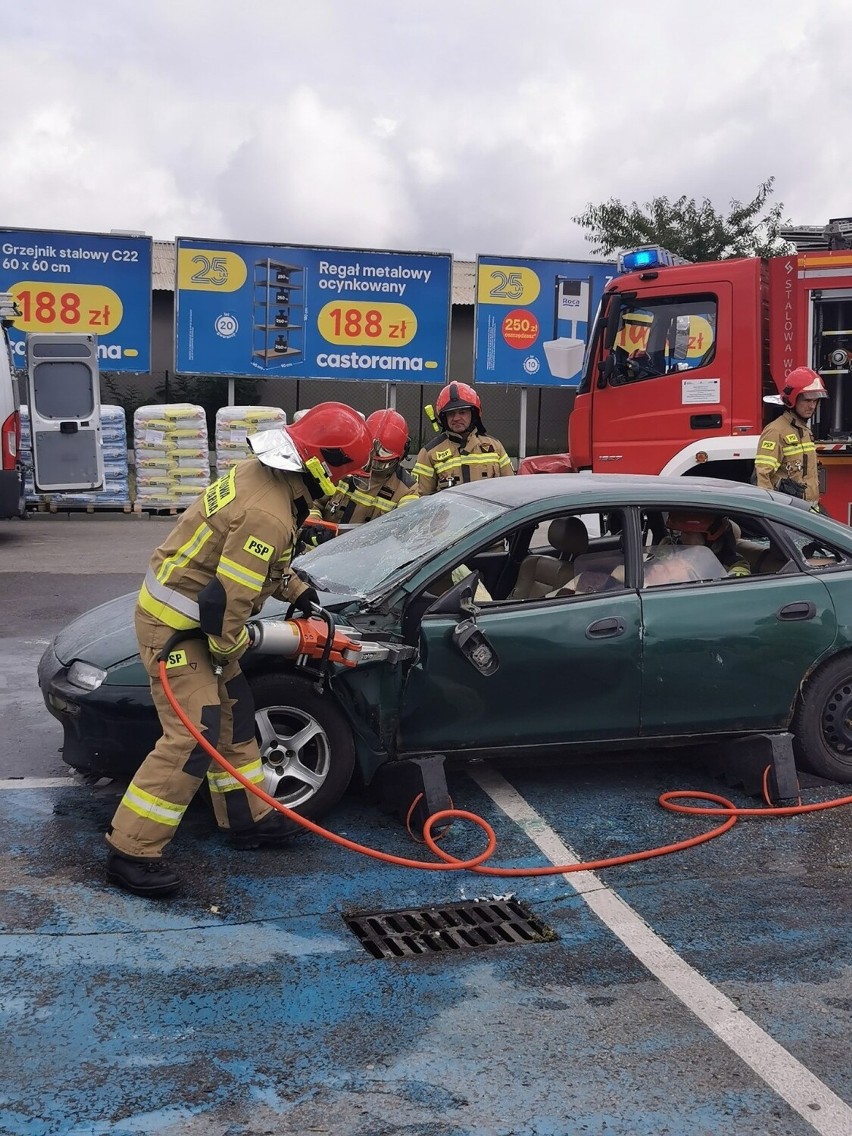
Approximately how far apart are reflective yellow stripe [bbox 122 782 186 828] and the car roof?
191 cm

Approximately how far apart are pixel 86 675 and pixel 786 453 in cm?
569

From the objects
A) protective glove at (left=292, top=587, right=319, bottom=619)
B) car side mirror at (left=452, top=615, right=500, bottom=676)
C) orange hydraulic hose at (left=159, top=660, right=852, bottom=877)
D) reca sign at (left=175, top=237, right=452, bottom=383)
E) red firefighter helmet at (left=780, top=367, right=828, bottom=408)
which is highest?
reca sign at (left=175, top=237, right=452, bottom=383)

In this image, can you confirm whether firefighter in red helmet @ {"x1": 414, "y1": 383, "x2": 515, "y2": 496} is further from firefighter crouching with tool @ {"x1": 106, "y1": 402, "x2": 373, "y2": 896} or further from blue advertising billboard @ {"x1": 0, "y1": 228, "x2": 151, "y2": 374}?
blue advertising billboard @ {"x1": 0, "y1": 228, "x2": 151, "y2": 374}

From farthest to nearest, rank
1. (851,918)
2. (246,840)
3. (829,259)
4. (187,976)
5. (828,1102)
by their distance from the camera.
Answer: (829,259), (246,840), (851,918), (187,976), (828,1102)

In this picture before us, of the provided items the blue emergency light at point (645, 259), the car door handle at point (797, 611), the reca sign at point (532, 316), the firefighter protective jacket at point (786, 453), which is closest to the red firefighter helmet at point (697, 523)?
the car door handle at point (797, 611)

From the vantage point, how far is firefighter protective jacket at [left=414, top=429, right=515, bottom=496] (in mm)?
7953

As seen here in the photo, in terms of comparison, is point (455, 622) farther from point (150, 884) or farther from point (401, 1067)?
point (401, 1067)

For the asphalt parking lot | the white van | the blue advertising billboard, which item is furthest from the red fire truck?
the blue advertising billboard

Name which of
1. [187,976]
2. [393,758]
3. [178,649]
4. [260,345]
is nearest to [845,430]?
[393,758]

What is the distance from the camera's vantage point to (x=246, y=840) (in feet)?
15.0

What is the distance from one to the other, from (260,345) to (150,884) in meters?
16.1

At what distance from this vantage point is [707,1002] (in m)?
3.47

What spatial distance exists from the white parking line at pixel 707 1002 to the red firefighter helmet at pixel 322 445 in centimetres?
170

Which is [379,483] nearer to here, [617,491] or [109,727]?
[617,491]
